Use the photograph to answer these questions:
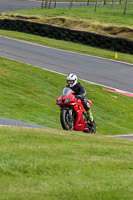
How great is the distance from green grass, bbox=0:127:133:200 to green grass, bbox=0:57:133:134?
5.98m

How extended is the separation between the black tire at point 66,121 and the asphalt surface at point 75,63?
39.6 ft

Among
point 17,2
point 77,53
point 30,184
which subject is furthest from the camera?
point 17,2

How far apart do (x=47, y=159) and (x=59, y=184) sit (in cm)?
122

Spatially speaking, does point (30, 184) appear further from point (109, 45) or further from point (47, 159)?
point (109, 45)

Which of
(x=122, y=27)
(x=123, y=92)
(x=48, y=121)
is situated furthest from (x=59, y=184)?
(x=122, y=27)

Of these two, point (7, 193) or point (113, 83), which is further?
point (113, 83)

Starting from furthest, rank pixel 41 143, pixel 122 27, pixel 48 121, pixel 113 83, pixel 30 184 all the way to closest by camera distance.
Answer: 1. pixel 122 27
2. pixel 113 83
3. pixel 48 121
4. pixel 41 143
5. pixel 30 184

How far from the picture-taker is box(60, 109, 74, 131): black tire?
11805mm

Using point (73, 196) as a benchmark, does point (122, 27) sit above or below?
below

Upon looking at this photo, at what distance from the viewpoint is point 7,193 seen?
5039 mm

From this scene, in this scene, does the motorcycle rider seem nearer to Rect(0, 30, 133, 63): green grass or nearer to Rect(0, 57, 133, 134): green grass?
Rect(0, 57, 133, 134): green grass

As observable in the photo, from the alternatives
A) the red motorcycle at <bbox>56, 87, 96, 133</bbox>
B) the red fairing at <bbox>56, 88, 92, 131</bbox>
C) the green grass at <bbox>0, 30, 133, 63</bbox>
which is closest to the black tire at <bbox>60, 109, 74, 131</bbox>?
the red motorcycle at <bbox>56, 87, 96, 133</bbox>

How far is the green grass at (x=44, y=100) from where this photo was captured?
15602mm

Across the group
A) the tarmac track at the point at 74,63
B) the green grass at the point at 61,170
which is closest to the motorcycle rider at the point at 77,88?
the green grass at the point at 61,170
